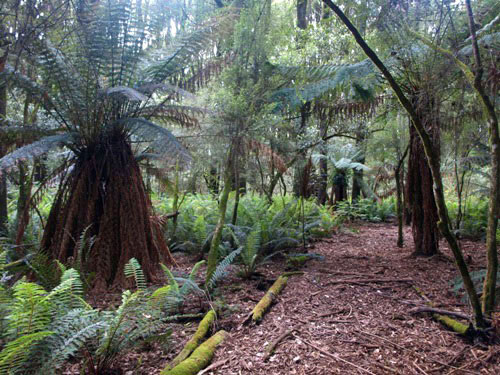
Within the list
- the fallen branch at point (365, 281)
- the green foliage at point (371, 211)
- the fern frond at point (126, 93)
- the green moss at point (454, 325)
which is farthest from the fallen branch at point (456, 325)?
the green foliage at point (371, 211)

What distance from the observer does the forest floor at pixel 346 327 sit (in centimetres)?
203

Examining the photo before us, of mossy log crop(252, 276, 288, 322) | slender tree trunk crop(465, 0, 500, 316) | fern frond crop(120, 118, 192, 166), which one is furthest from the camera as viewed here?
fern frond crop(120, 118, 192, 166)

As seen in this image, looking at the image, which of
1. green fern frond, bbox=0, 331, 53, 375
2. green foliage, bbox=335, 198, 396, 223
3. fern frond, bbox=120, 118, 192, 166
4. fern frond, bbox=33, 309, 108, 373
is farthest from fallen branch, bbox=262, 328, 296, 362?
green foliage, bbox=335, 198, 396, 223

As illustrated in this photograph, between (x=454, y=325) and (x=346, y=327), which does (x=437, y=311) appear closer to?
(x=454, y=325)

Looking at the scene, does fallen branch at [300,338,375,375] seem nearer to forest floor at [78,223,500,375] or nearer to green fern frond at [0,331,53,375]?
forest floor at [78,223,500,375]

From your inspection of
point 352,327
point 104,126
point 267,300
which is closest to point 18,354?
point 267,300

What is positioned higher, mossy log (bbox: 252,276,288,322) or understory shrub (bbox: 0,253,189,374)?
understory shrub (bbox: 0,253,189,374)

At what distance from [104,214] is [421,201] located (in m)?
4.05

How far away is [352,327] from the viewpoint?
8.27 ft

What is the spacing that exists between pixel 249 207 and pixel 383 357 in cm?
380

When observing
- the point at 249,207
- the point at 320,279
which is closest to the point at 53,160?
the point at 249,207

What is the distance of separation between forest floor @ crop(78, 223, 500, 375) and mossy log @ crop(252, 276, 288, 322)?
6cm

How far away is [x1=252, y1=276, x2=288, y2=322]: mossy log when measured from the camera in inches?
106

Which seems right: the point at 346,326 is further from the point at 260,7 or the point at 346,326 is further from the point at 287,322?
the point at 260,7
